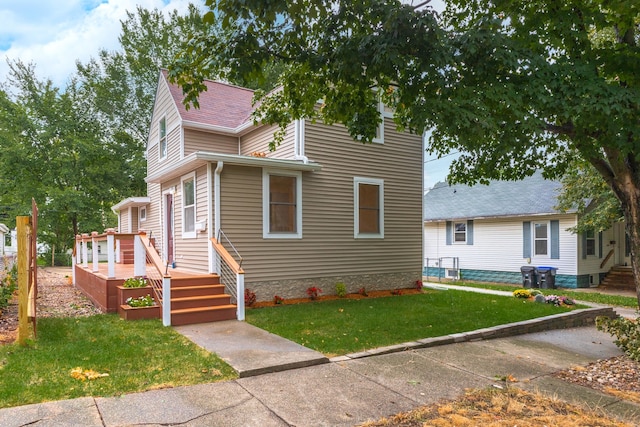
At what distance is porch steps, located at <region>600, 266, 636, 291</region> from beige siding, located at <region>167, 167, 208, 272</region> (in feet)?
48.1

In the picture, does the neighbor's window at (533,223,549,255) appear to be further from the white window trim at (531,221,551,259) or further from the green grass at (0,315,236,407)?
the green grass at (0,315,236,407)

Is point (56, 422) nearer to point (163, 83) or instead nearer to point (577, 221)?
point (163, 83)

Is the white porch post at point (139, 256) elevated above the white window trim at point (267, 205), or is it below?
below

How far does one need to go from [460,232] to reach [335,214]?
1032 cm

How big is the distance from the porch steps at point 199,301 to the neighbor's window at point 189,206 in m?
1.78

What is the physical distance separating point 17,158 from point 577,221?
26.2 metres

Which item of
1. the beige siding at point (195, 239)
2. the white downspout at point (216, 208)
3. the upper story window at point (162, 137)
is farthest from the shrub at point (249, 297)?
the upper story window at point (162, 137)

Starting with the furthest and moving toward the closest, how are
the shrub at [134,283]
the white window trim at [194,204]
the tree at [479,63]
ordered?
the white window trim at [194,204] → the shrub at [134,283] → the tree at [479,63]

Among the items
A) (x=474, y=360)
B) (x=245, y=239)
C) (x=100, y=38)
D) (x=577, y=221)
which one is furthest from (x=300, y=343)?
(x=100, y=38)

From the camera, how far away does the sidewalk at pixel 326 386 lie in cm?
336

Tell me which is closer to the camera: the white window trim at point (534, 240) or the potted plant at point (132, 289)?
the potted plant at point (132, 289)

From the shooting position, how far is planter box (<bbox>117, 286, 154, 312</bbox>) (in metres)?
7.48

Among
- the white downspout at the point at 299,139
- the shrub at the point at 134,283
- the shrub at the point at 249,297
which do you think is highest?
the white downspout at the point at 299,139

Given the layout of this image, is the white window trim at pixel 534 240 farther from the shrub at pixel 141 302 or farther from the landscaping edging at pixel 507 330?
the shrub at pixel 141 302
